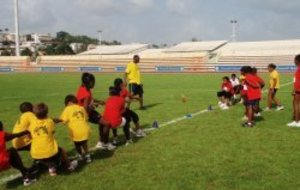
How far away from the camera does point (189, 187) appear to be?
6.81 meters

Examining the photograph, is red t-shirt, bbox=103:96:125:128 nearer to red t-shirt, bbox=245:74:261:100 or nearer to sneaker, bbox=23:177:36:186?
sneaker, bbox=23:177:36:186

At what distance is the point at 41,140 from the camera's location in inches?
294

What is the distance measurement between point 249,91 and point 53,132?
6.31 meters

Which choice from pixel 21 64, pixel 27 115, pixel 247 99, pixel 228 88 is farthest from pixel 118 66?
pixel 27 115

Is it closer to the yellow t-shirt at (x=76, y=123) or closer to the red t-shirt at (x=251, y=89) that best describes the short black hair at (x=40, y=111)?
the yellow t-shirt at (x=76, y=123)

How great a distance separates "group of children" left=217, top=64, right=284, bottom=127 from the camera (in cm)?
1240

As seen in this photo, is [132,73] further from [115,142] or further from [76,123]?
[76,123]

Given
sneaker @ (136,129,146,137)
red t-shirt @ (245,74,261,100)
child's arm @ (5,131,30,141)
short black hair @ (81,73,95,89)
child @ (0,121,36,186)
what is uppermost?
short black hair @ (81,73,95,89)

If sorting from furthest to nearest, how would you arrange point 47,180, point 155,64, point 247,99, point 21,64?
1. point 21,64
2. point 155,64
3. point 247,99
4. point 47,180

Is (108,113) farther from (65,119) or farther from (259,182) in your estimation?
(259,182)

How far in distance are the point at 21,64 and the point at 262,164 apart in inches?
2509

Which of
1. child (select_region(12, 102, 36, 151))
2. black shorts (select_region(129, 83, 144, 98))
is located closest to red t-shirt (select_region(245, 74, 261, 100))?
black shorts (select_region(129, 83, 144, 98))

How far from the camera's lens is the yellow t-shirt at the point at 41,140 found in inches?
293

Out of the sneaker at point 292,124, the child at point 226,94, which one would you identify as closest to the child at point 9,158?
the sneaker at point 292,124
